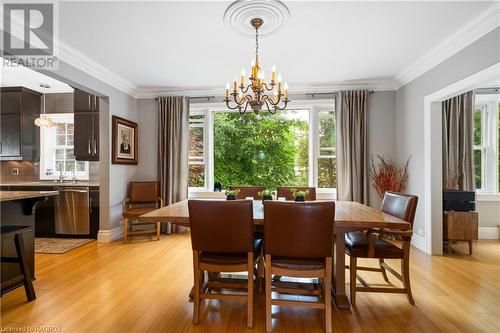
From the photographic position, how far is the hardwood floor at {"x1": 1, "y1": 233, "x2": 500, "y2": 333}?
1.86 m

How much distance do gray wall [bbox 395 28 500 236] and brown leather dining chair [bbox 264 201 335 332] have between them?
2386mm

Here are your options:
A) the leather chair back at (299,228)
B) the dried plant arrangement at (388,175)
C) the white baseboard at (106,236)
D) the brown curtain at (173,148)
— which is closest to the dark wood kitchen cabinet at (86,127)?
the brown curtain at (173,148)

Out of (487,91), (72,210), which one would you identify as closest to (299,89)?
(487,91)

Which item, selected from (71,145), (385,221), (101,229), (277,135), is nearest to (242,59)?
(277,135)

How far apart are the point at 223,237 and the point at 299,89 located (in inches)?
131

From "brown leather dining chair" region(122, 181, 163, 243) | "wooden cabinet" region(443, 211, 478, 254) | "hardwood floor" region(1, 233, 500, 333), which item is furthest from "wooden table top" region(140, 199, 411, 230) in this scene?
"brown leather dining chair" region(122, 181, 163, 243)

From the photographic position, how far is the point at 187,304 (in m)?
2.14

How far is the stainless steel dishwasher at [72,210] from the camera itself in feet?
13.1

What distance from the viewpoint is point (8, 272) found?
2.34 m

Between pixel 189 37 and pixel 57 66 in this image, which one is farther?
pixel 57 66

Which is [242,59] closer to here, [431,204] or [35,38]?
[35,38]

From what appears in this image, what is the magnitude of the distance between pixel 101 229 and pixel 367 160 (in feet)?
14.7

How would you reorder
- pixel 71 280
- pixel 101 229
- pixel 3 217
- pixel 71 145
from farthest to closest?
pixel 71 145
pixel 101 229
pixel 71 280
pixel 3 217

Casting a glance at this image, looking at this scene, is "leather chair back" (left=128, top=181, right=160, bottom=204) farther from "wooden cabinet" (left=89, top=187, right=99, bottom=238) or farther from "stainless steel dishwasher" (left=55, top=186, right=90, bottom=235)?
"stainless steel dishwasher" (left=55, top=186, right=90, bottom=235)
